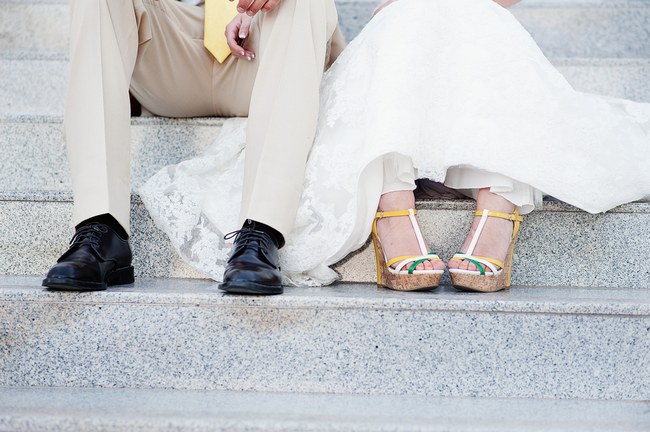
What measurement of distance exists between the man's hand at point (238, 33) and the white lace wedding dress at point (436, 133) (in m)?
0.28

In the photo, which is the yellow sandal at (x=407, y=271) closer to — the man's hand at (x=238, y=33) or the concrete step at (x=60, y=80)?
the man's hand at (x=238, y=33)

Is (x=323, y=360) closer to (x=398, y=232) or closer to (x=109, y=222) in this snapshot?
(x=398, y=232)

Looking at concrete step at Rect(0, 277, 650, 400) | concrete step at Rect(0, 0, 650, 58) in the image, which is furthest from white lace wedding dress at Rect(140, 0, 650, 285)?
concrete step at Rect(0, 0, 650, 58)

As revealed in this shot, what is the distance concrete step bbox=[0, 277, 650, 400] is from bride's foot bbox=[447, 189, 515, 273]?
6.5 inches

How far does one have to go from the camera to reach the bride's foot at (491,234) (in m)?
1.43

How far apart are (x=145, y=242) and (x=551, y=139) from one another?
87 centimetres

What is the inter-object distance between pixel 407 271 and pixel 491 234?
19 centimetres

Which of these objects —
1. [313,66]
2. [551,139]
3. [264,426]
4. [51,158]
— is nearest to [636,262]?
[551,139]

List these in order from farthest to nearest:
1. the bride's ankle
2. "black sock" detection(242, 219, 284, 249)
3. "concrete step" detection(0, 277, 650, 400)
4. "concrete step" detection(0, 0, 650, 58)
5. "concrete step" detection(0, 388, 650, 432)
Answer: "concrete step" detection(0, 0, 650, 58) < the bride's ankle < "black sock" detection(242, 219, 284, 249) < "concrete step" detection(0, 277, 650, 400) < "concrete step" detection(0, 388, 650, 432)

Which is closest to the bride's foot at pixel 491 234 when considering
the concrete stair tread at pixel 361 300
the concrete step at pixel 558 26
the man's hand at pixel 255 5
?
the concrete stair tread at pixel 361 300

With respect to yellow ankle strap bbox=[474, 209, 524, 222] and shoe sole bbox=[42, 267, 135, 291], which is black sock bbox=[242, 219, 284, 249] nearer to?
shoe sole bbox=[42, 267, 135, 291]

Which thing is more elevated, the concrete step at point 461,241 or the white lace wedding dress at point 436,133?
the white lace wedding dress at point 436,133

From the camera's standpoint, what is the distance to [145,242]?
62.9 inches

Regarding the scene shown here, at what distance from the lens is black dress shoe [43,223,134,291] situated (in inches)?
49.9
